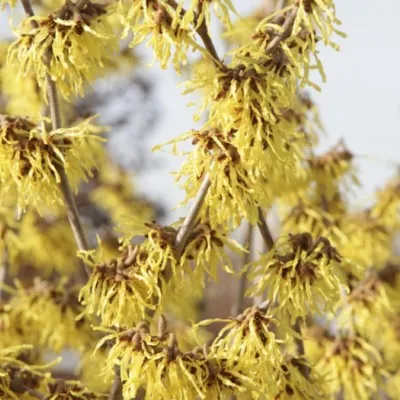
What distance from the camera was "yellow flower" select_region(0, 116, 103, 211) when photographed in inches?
55.6

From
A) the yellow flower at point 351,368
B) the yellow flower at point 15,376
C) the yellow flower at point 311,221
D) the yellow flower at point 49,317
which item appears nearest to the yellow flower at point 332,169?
the yellow flower at point 311,221

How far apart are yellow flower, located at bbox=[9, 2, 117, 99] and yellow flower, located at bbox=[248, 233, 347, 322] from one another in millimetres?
465

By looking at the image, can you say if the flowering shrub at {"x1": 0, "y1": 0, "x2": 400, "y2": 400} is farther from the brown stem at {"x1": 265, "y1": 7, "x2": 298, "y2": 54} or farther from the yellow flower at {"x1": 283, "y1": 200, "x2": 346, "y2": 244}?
the yellow flower at {"x1": 283, "y1": 200, "x2": 346, "y2": 244}

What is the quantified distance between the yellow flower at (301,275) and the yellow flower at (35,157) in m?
0.39

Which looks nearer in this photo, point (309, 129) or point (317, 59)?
point (317, 59)

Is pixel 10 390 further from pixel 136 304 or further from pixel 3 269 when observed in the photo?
pixel 3 269

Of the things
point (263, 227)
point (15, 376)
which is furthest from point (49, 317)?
point (263, 227)

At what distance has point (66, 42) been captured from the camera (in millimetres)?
1399

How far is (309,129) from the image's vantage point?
88.5 inches

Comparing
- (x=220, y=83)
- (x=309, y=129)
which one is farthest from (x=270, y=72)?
(x=309, y=129)

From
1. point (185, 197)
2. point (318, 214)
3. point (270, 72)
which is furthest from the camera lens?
point (318, 214)

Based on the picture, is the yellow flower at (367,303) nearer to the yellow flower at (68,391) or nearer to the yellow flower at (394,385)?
the yellow flower at (394,385)

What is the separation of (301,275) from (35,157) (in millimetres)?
505

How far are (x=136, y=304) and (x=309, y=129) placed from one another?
1014 millimetres
